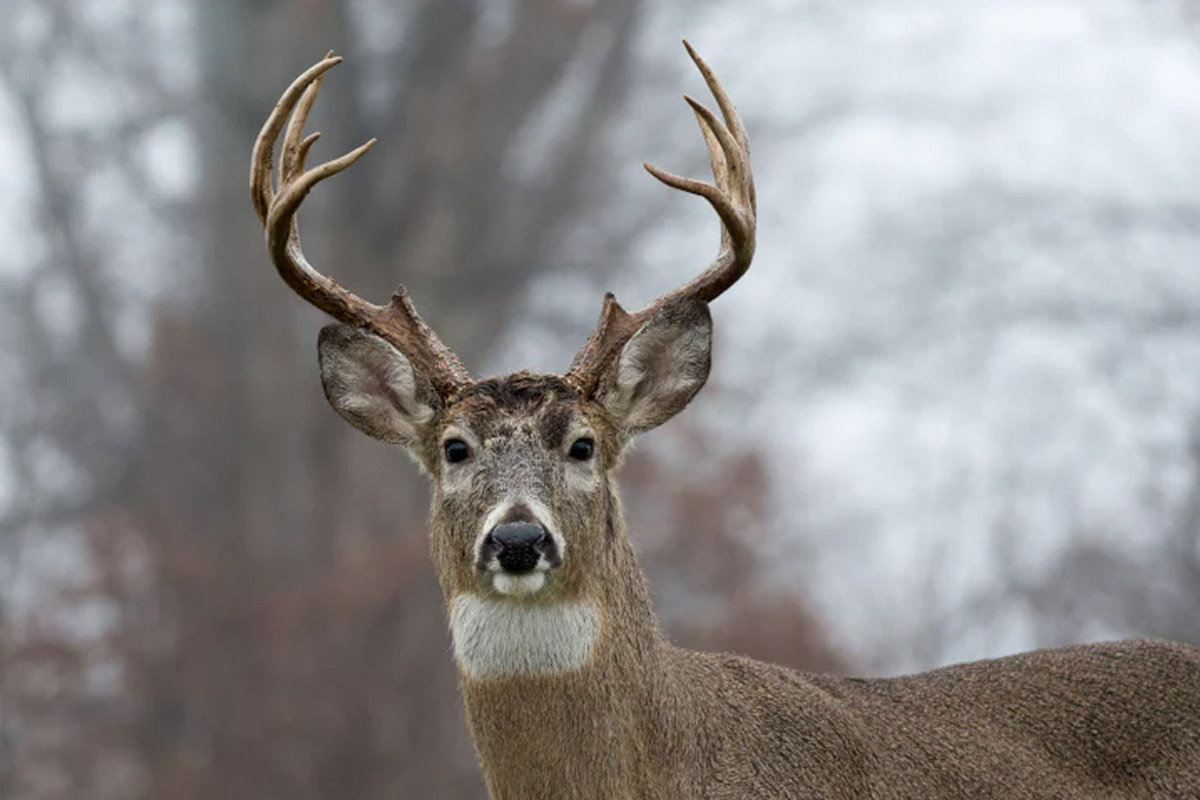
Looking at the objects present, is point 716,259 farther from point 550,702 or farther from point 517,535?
point 550,702

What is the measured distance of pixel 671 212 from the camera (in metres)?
27.7

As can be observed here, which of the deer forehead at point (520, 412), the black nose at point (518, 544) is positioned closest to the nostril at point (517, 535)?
the black nose at point (518, 544)

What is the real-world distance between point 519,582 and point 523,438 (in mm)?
520

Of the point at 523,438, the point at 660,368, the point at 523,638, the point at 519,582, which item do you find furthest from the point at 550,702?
the point at 660,368

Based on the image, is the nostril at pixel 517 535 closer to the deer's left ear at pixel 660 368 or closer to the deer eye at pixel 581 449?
the deer eye at pixel 581 449

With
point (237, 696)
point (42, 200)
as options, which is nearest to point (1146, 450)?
point (237, 696)

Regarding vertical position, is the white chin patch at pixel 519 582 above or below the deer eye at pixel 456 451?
below

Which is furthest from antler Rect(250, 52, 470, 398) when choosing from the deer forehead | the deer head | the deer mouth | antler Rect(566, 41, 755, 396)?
the deer mouth

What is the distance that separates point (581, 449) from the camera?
716 cm

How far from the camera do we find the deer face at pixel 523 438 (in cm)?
679

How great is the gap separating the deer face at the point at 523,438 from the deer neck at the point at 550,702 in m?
0.09

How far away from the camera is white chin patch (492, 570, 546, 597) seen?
6.73m

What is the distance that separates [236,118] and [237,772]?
26.7 feet

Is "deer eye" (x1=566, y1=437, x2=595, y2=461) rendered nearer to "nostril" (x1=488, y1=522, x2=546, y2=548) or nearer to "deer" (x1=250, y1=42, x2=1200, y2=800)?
"deer" (x1=250, y1=42, x2=1200, y2=800)
